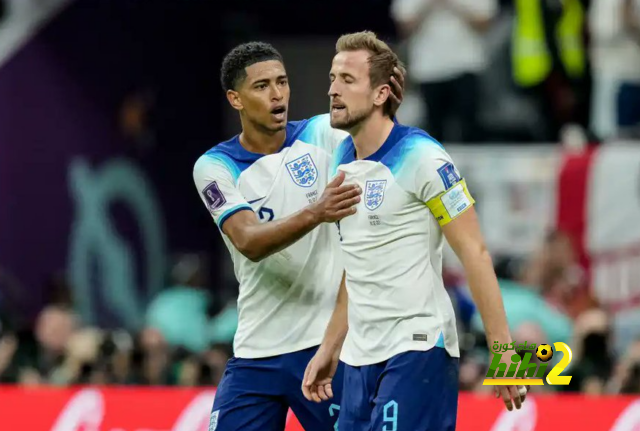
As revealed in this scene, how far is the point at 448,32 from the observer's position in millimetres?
12867

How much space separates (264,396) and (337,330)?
0.68 metres

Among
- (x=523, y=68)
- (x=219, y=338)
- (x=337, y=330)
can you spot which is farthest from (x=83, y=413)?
(x=523, y=68)

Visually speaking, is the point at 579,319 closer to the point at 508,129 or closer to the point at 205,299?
the point at 508,129

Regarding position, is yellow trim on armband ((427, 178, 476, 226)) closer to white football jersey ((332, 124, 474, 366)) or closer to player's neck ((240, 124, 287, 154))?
white football jersey ((332, 124, 474, 366))

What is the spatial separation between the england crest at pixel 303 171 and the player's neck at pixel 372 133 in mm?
720

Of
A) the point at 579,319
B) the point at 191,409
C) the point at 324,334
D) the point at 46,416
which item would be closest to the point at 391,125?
the point at 324,334

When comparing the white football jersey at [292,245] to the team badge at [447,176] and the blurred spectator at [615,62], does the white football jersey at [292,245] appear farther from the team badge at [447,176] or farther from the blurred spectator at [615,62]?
the blurred spectator at [615,62]

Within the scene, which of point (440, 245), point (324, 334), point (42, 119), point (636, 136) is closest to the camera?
point (440, 245)

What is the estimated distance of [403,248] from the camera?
6.33 m

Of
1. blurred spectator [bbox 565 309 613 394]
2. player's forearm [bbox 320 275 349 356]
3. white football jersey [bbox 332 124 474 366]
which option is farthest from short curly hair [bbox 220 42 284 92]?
blurred spectator [bbox 565 309 613 394]

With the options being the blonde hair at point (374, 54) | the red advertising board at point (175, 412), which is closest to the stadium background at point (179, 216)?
the red advertising board at point (175, 412)

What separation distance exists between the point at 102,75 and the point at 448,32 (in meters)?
5.00

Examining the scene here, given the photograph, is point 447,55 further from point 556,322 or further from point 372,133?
point 372,133

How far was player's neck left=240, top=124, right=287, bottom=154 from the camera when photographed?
7.26m
